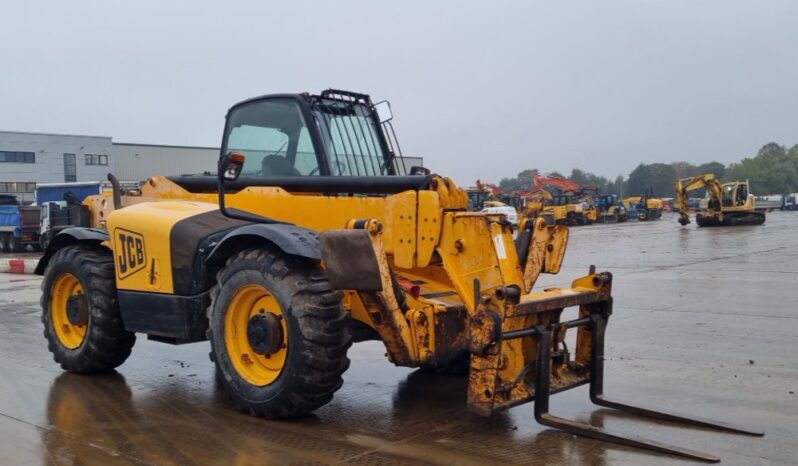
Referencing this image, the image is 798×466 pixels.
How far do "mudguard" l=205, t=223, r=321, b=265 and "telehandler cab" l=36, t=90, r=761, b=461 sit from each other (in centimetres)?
1

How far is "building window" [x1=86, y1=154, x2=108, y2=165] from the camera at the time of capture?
2389 inches

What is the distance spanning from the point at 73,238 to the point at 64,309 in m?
0.69

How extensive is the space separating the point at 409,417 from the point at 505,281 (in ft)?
3.96

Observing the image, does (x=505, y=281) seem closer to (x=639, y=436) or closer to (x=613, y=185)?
(x=639, y=436)

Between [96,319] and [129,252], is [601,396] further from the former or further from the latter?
[96,319]

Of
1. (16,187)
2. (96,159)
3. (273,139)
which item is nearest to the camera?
(273,139)

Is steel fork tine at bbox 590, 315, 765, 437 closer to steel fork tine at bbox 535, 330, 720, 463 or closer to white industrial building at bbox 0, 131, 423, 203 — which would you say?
steel fork tine at bbox 535, 330, 720, 463

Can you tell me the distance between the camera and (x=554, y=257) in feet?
20.3

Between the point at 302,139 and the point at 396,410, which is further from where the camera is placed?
the point at 302,139

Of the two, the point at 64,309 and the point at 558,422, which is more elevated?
the point at 64,309

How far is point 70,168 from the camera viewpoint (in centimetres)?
6022

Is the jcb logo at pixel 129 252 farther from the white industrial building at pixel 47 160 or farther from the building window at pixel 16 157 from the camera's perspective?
the building window at pixel 16 157

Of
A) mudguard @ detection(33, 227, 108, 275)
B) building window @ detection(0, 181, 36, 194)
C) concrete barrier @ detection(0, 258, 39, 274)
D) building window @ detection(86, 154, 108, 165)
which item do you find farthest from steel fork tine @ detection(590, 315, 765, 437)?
building window @ detection(86, 154, 108, 165)

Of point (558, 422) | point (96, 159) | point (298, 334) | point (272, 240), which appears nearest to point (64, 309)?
point (272, 240)
